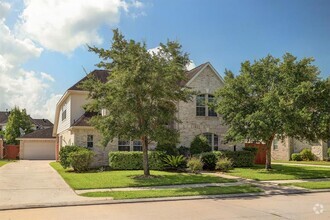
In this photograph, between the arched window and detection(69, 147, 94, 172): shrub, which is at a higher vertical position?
the arched window

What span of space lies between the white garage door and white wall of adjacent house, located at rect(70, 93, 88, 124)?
18.2m

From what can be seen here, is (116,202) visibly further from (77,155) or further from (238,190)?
(77,155)

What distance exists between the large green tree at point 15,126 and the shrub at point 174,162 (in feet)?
119

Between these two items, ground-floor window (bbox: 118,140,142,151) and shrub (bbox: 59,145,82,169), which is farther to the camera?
ground-floor window (bbox: 118,140,142,151)

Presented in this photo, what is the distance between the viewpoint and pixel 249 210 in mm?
11250

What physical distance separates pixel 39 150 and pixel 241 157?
2850 centimetres

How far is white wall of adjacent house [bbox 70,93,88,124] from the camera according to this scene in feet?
98.1

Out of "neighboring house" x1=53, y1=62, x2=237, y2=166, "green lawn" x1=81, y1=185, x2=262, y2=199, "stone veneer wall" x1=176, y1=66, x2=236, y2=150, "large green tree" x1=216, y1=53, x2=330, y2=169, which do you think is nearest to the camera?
"green lawn" x1=81, y1=185, x2=262, y2=199

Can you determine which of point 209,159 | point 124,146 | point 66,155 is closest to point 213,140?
point 209,159

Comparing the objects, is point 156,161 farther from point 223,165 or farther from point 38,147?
point 38,147

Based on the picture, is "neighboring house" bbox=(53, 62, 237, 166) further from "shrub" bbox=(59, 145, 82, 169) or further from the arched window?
"shrub" bbox=(59, 145, 82, 169)

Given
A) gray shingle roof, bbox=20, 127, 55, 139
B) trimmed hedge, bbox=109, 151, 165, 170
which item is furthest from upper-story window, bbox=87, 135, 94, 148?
gray shingle roof, bbox=20, 127, 55, 139

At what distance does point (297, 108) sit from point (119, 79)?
10938 mm

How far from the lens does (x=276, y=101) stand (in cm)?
2183
